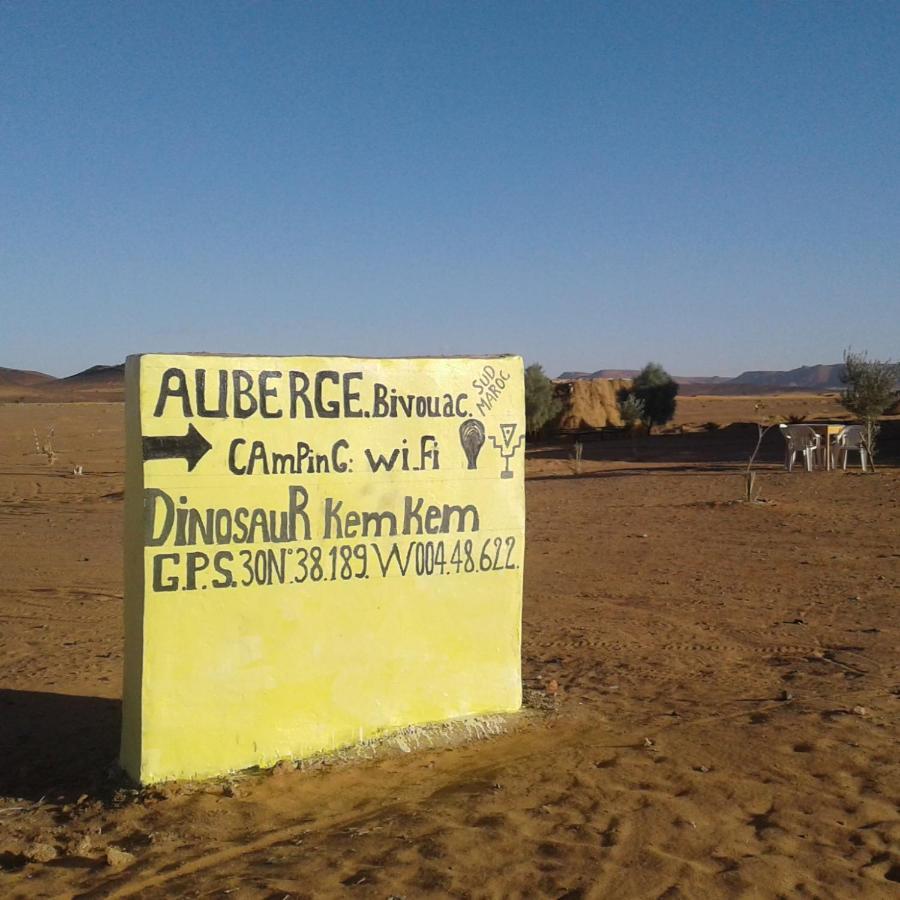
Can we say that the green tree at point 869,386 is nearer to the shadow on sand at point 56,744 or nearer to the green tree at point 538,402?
the green tree at point 538,402

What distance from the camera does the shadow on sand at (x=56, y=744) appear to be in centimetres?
606

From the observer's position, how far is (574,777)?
225 inches

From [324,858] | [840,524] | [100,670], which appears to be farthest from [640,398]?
[324,858]

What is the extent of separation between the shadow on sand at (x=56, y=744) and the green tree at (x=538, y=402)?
39.1 m

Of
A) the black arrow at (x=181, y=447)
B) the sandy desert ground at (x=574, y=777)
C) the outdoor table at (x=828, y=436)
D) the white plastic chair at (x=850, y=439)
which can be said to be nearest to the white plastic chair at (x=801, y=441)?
the outdoor table at (x=828, y=436)

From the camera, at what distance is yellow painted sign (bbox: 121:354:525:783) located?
18.4ft

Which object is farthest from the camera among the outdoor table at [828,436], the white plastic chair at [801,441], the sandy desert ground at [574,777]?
the outdoor table at [828,436]

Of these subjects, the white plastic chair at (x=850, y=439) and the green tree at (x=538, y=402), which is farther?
the green tree at (x=538, y=402)

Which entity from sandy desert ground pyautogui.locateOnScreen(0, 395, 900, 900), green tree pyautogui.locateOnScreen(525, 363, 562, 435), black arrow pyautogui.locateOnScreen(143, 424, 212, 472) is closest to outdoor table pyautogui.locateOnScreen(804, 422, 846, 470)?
sandy desert ground pyautogui.locateOnScreen(0, 395, 900, 900)

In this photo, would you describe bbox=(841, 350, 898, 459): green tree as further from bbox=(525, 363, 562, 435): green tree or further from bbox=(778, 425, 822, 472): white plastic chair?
bbox=(525, 363, 562, 435): green tree

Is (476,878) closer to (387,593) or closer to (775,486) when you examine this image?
(387,593)

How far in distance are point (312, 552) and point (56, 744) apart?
2487mm

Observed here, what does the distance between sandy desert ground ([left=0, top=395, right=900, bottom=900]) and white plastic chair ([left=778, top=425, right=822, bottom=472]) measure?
12.8 meters

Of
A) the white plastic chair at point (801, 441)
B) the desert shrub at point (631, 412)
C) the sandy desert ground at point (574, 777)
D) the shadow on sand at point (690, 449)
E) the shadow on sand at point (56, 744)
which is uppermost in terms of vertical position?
the desert shrub at point (631, 412)
